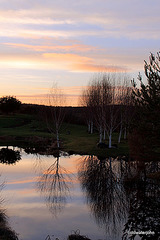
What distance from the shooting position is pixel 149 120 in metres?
19.2

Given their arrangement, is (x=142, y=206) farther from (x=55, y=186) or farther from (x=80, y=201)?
(x=55, y=186)

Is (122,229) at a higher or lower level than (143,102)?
lower

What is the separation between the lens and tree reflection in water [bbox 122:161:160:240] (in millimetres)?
12628

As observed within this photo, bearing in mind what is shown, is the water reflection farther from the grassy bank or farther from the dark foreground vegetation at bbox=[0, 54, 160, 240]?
the grassy bank

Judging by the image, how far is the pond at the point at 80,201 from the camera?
13.0 meters

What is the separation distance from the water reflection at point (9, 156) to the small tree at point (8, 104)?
43.5m

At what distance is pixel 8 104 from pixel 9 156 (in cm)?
4908

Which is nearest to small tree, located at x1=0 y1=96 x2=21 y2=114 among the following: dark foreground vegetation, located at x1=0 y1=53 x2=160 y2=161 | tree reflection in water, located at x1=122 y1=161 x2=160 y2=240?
dark foreground vegetation, located at x1=0 y1=53 x2=160 y2=161

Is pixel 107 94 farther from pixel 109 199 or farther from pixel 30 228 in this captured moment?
pixel 30 228

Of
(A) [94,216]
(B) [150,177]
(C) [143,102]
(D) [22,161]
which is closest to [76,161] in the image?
(D) [22,161]

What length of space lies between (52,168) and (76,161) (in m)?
4.36

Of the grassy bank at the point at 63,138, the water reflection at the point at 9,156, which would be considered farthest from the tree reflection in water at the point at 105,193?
the water reflection at the point at 9,156

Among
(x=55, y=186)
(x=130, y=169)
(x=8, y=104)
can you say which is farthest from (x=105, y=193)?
(x=8, y=104)

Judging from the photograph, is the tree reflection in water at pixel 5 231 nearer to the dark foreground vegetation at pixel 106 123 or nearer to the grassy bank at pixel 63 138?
the dark foreground vegetation at pixel 106 123
